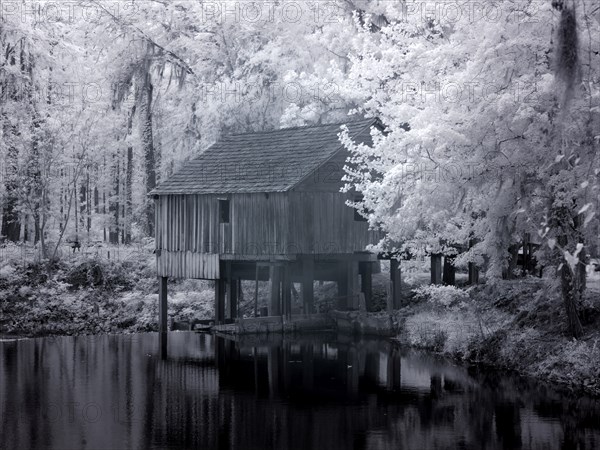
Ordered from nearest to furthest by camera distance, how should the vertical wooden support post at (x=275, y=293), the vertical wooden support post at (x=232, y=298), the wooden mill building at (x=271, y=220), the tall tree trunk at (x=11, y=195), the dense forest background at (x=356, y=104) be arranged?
the dense forest background at (x=356, y=104) → the wooden mill building at (x=271, y=220) → the vertical wooden support post at (x=275, y=293) → the vertical wooden support post at (x=232, y=298) → the tall tree trunk at (x=11, y=195)

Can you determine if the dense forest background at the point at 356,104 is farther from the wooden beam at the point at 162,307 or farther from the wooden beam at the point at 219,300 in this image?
the wooden beam at the point at 162,307

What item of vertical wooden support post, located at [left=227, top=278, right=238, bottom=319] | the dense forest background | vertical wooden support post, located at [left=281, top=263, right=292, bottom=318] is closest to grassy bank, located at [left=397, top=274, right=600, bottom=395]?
the dense forest background

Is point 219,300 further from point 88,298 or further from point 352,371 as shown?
point 352,371

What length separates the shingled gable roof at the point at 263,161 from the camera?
29031mm

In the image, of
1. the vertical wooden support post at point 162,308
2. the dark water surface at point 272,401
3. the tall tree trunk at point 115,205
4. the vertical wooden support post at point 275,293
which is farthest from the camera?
the tall tree trunk at point 115,205

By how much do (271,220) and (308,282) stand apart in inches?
109

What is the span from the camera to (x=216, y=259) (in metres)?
29.9

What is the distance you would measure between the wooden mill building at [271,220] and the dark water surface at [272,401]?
334cm

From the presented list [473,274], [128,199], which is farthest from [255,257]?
[128,199]

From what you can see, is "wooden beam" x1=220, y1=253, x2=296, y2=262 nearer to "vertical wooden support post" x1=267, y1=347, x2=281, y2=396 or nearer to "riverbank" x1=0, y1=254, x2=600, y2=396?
"riverbank" x1=0, y1=254, x2=600, y2=396

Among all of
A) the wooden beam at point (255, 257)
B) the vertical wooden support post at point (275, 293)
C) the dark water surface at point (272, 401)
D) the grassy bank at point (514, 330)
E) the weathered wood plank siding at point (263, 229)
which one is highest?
the weathered wood plank siding at point (263, 229)

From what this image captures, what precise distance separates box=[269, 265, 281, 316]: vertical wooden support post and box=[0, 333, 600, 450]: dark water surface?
2299 millimetres

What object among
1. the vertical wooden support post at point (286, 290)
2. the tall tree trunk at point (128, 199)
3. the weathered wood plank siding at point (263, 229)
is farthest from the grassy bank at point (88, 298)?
the tall tree trunk at point (128, 199)

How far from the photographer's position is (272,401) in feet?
65.1
